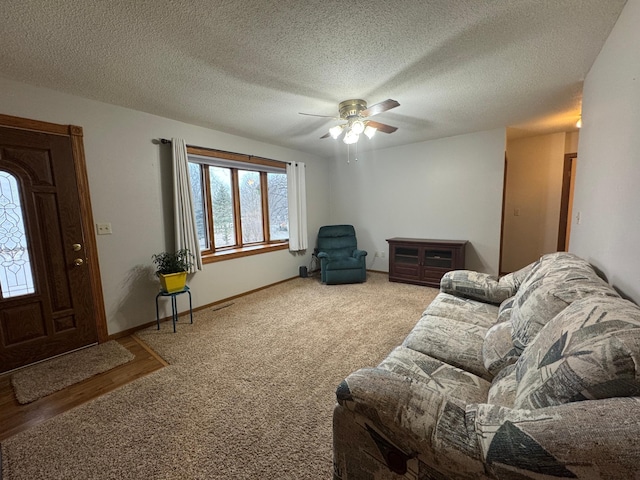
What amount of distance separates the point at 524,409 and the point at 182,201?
339cm

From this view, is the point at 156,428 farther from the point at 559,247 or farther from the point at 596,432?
the point at 559,247

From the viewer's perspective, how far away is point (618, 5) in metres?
1.47

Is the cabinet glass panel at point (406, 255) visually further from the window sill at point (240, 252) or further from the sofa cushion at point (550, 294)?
the sofa cushion at point (550, 294)

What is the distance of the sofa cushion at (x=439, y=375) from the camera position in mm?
1196

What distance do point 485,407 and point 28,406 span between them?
277 cm

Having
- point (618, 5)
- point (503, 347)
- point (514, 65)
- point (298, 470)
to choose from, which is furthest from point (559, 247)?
point (298, 470)

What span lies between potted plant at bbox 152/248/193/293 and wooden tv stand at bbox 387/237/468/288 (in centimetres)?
315

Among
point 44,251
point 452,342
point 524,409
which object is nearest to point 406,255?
point 452,342

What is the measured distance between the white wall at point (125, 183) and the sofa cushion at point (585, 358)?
3382 mm

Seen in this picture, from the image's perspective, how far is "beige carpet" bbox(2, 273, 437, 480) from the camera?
134 centimetres

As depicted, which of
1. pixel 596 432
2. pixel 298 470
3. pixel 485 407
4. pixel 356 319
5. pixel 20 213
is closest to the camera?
pixel 596 432

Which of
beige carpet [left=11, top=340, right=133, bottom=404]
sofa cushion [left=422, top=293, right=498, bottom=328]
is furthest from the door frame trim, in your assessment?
sofa cushion [left=422, top=293, right=498, bottom=328]

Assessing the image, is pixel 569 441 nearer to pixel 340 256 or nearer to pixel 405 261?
pixel 405 261

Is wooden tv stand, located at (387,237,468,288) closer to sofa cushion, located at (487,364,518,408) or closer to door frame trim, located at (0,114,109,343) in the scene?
sofa cushion, located at (487,364,518,408)
